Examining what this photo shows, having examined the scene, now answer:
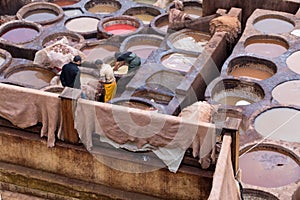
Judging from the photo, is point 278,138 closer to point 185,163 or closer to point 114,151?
point 185,163

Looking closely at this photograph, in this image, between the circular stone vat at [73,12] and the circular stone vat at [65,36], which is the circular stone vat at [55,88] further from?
the circular stone vat at [73,12]

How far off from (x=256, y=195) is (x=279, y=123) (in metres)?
1.91

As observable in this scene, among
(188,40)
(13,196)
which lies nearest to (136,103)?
(13,196)

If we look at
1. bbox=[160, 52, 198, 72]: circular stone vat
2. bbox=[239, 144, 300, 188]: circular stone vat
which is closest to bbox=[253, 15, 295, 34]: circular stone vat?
bbox=[160, 52, 198, 72]: circular stone vat

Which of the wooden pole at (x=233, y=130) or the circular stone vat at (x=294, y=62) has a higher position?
the wooden pole at (x=233, y=130)

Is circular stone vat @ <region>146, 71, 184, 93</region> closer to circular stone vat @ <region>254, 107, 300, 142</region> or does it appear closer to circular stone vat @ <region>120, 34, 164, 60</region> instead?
circular stone vat @ <region>120, 34, 164, 60</region>

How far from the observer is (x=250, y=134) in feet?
37.0

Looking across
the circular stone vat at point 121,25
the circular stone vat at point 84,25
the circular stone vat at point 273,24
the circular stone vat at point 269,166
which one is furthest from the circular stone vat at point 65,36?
the circular stone vat at point 269,166

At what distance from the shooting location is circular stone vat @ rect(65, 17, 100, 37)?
15.4 metres

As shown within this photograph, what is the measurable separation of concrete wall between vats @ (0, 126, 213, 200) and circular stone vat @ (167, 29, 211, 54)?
4482 mm

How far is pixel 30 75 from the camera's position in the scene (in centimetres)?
1377

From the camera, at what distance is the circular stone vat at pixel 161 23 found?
15443mm

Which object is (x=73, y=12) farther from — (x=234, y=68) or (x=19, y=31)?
(x=234, y=68)

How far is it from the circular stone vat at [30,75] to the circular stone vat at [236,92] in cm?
367
